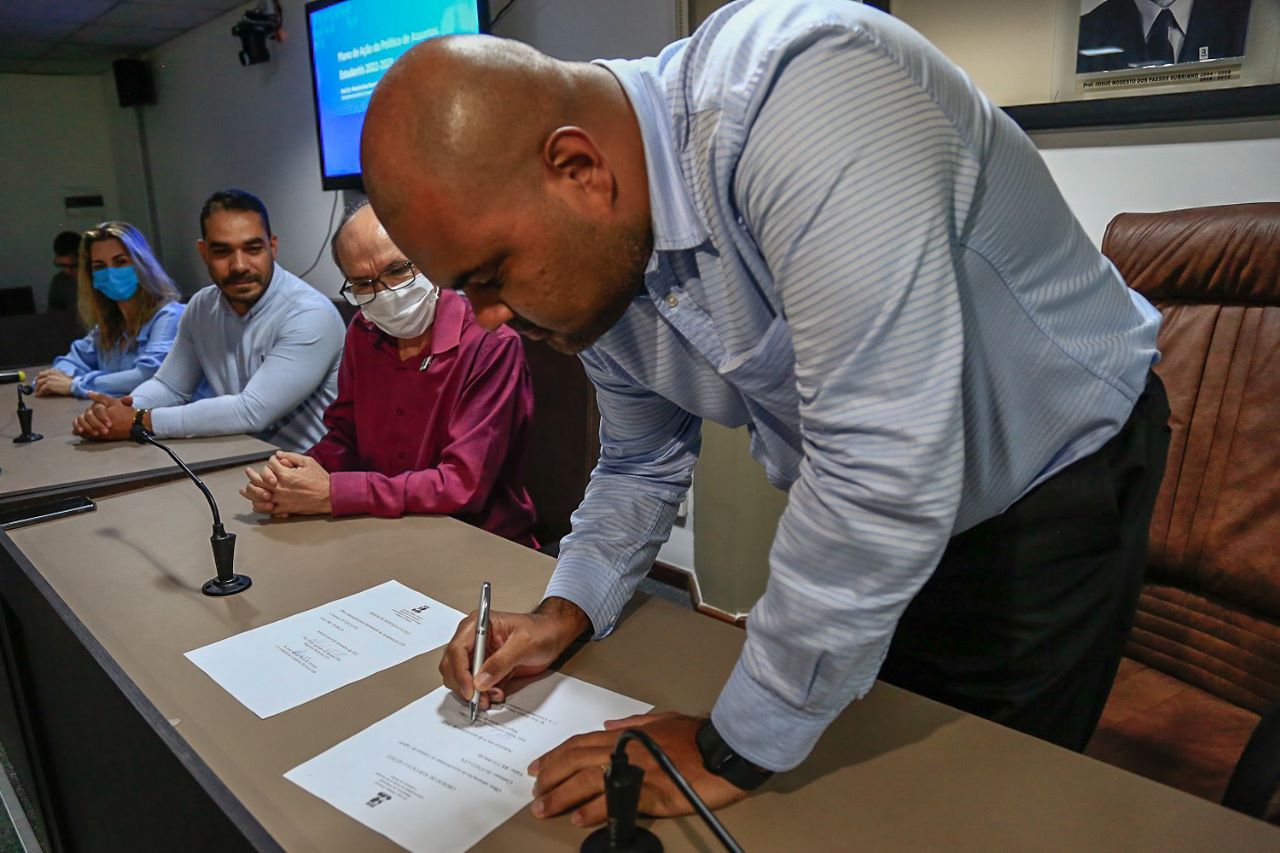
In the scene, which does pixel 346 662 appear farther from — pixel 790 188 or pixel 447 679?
pixel 790 188

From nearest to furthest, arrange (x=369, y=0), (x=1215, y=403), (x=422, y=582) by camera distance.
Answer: (x=422, y=582)
(x=1215, y=403)
(x=369, y=0)

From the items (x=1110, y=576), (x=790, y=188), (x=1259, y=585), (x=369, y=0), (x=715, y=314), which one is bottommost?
(x=1259, y=585)

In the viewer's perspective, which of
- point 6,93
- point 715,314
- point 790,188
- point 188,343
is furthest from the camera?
point 6,93

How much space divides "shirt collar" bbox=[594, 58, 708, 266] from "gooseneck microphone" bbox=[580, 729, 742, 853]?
16.3 inches

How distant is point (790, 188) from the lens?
0.57 m

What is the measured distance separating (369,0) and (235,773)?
3527mm

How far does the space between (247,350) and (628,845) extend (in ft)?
6.87

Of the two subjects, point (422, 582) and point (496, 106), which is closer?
point (496, 106)

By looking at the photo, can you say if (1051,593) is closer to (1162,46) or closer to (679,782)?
(679,782)

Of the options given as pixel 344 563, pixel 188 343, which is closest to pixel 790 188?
pixel 344 563

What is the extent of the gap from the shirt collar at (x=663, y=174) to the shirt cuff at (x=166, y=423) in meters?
1.81

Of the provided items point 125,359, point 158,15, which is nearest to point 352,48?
point 125,359

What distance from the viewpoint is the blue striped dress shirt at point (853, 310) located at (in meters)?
0.56

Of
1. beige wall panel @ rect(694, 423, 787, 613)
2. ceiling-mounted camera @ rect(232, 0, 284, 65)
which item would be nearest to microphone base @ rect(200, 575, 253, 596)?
beige wall panel @ rect(694, 423, 787, 613)
